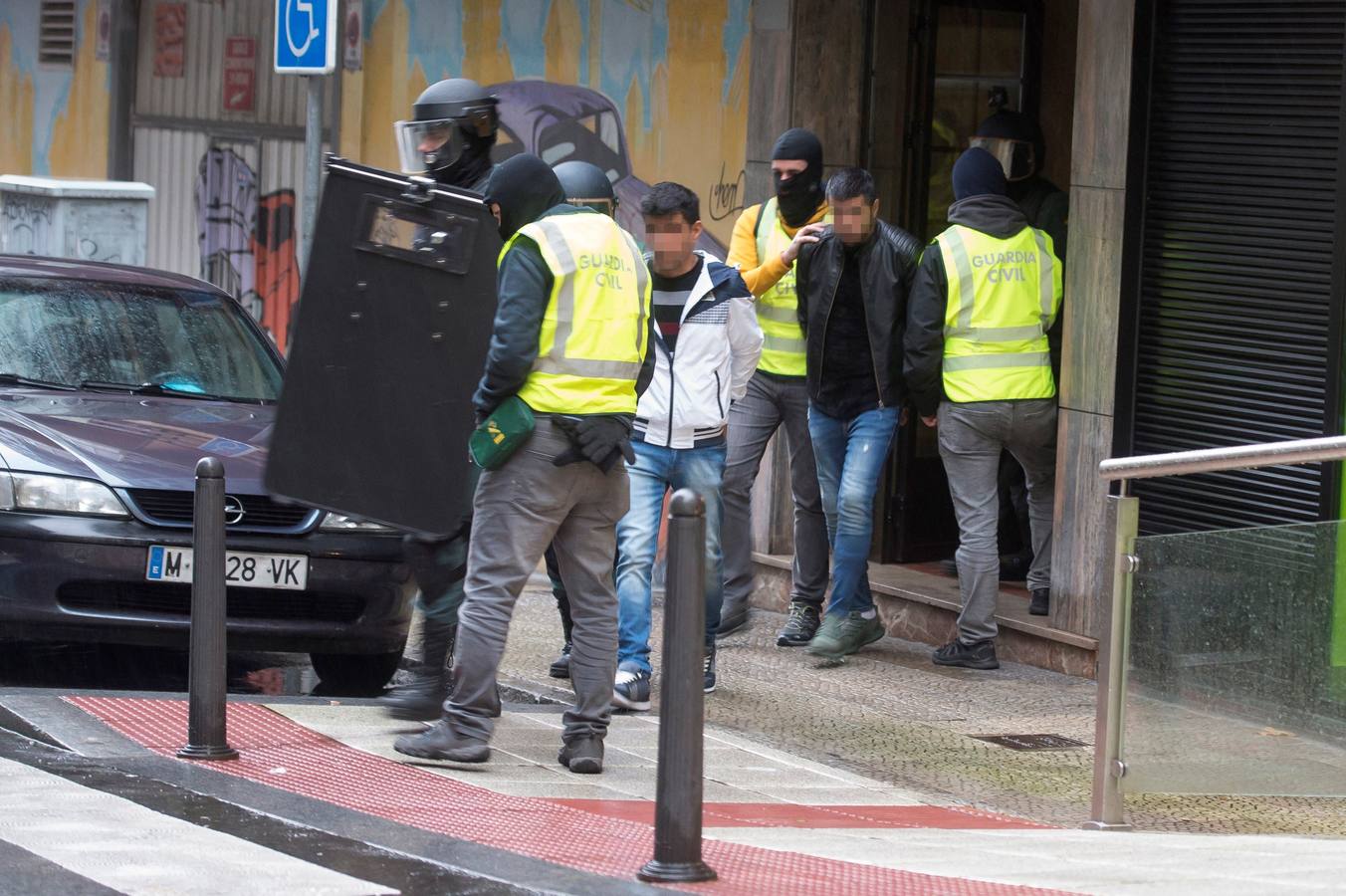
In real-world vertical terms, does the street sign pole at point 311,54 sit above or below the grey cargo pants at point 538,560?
above

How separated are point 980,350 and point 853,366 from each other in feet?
1.72

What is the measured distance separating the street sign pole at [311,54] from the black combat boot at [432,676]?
239 centimetres

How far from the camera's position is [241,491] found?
7.48 metres

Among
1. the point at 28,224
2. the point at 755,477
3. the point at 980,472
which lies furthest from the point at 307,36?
the point at 28,224

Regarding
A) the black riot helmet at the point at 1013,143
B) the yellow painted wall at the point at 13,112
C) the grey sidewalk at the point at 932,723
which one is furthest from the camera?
the yellow painted wall at the point at 13,112

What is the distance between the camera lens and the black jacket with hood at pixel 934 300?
8.73m

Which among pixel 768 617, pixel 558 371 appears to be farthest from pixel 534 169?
pixel 768 617

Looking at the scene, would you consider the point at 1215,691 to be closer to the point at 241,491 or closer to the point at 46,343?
the point at 241,491

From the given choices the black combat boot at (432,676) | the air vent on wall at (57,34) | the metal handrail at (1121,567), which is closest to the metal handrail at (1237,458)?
the metal handrail at (1121,567)

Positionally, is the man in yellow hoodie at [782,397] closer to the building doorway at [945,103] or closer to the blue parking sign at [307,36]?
the building doorway at [945,103]

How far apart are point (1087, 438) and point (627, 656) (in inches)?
92.3

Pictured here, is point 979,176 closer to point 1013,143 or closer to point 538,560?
point 1013,143

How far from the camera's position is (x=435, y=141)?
7203mm

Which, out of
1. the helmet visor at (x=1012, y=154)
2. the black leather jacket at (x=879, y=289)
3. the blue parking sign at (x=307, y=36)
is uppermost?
the blue parking sign at (x=307, y=36)
